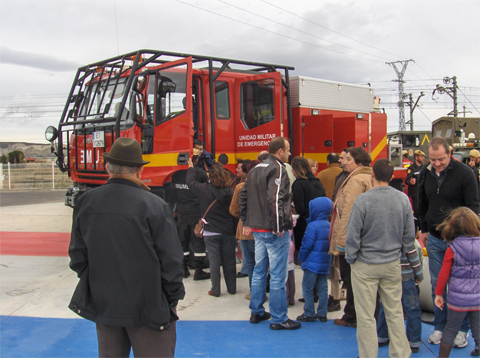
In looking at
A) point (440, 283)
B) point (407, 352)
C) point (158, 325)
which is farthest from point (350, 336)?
point (158, 325)

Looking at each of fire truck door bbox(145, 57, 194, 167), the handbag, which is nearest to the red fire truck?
fire truck door bbox(145, 57, 194, 167)

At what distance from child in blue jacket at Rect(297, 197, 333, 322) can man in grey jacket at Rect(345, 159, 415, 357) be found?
0.93 m

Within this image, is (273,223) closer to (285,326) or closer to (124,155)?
(285,326)

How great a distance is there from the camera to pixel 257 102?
7.31 m

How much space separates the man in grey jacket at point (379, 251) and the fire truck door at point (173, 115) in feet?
10.7

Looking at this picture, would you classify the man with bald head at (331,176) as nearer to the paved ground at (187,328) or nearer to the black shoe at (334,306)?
the paved ground at (187,328)

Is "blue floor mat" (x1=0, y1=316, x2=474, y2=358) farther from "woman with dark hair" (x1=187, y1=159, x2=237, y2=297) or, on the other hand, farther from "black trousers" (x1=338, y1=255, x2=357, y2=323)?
"woman with dark hair" (x1=187, y1=159, x2=237, y2=297)

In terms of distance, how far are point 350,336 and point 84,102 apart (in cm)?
597

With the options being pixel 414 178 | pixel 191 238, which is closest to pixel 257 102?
pixel 191 238

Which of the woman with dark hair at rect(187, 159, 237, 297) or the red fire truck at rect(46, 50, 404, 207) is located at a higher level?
the red fire truck at rect(46, 50, 404, 207)

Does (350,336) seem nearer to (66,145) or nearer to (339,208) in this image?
(339,208)

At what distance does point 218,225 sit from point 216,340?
65.5 inches

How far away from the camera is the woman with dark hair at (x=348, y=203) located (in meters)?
3.88

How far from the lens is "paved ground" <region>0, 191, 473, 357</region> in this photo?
12.7 ft
